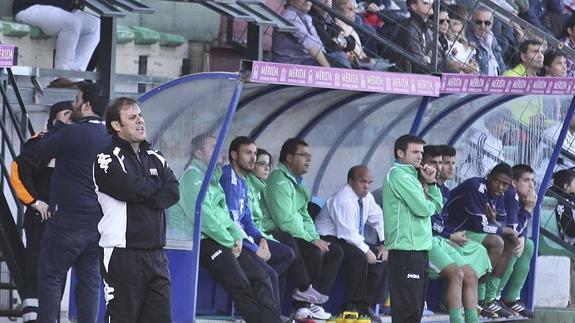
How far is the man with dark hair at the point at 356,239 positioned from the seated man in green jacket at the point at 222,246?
1238 mm

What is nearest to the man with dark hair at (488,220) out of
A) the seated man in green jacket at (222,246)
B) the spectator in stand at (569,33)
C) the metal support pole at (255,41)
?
the metal support pole at (255,41)

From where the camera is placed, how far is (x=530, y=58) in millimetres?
17328

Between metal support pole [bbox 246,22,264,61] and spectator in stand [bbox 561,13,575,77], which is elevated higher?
spectator in stand [bbox 561,13,575,77]

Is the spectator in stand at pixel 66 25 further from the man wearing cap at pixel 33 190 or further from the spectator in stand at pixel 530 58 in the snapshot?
the spectator in stand at pixel 530 58

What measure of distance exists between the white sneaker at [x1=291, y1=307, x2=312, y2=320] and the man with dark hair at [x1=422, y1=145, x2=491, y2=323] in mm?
1318

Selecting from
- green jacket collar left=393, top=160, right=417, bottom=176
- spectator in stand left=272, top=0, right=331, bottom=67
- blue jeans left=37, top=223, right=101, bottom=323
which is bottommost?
blue jeans left=37, top=223, right=101, bottom=323

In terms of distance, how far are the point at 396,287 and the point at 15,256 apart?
3.05 metres

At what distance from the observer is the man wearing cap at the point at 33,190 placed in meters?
11.0

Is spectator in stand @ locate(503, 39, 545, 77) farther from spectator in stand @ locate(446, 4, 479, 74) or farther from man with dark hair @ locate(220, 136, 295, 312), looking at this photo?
man with dark hair @ locate(220, 136, 295, 312)

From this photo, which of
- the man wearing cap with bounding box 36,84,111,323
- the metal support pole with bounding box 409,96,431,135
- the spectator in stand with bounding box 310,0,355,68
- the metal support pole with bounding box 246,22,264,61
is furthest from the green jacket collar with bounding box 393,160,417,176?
the spectator in stand with bounding box 310,0,355,68

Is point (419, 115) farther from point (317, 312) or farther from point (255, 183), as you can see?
point (317, 312)

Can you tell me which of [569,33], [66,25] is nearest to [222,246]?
[66,25]

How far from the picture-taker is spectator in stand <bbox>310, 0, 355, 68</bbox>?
16.0 m

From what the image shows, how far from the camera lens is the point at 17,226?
12.4 metres
